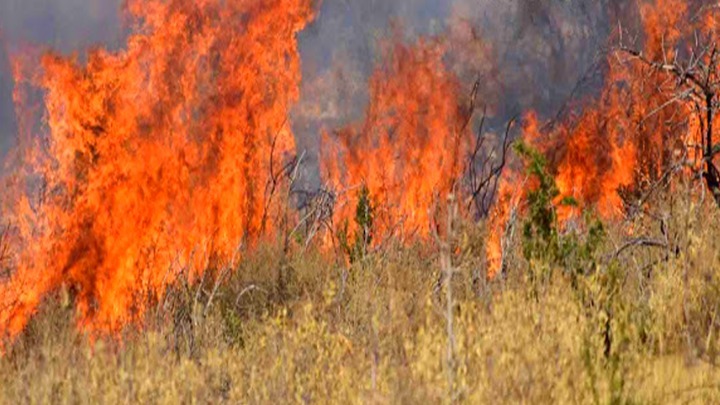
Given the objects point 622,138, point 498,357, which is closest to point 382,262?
point 498,357

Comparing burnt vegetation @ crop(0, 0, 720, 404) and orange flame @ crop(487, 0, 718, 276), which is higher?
orange flame @ crop(487, 0, 718, 276)

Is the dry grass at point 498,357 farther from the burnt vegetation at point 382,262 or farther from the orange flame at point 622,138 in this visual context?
the orange flame at point 622,138

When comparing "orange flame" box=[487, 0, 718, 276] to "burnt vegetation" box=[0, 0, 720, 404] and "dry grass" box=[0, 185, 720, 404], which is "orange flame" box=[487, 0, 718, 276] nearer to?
"burnt vegetation" box=[0, 0, 720, 404]

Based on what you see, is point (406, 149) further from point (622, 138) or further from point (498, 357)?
point (498, 357)

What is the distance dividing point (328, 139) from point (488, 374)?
26.8 meters

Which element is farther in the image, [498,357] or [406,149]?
[406,149]

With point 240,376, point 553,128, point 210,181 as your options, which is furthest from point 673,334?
point 553,128

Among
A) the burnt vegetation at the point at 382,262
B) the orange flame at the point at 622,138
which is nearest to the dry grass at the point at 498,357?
the burnt vegetation at the point at 382,262

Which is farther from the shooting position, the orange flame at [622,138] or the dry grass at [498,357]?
the orange flame at [622,138]

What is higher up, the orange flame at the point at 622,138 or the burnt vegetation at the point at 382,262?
the orange flame at the point at 622,138

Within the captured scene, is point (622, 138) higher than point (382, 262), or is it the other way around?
point (622, 138)

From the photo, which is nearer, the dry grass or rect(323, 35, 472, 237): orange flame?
the dry grass

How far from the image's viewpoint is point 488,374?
4.97 metres

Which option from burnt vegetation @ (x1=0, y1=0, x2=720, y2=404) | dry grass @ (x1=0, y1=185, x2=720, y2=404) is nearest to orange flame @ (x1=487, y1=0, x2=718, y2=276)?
burnt vegetation @ (x1=0, y1=0, x2=720, y2=404)
